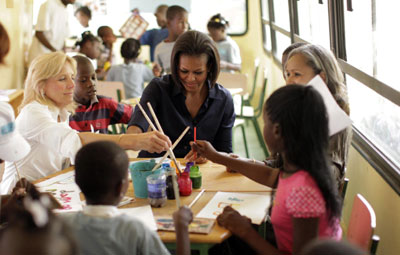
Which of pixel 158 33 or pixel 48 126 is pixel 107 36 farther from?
pixel 48 126

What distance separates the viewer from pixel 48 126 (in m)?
2.41

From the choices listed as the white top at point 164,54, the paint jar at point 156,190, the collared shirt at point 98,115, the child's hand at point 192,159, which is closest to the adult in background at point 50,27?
the white top at point 164,54

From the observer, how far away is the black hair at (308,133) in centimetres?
164

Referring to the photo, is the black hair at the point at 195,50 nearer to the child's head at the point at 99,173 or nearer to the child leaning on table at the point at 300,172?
the child leaning on table at the point at 300,172

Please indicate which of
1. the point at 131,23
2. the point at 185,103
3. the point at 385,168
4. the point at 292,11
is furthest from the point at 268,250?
the point at 131,23

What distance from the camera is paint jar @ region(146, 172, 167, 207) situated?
79.4 inches

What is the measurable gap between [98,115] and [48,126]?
846 mm

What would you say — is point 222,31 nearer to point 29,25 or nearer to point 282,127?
point 29,25

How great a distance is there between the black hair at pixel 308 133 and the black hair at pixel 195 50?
1.06 m

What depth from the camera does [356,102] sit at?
3451mm

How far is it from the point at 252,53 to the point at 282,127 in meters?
6.68

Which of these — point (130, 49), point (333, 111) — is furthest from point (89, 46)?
point (333, 111)

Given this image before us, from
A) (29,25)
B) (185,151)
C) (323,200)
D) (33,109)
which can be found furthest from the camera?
(29,25)

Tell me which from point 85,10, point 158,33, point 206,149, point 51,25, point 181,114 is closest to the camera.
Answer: point 206,149
